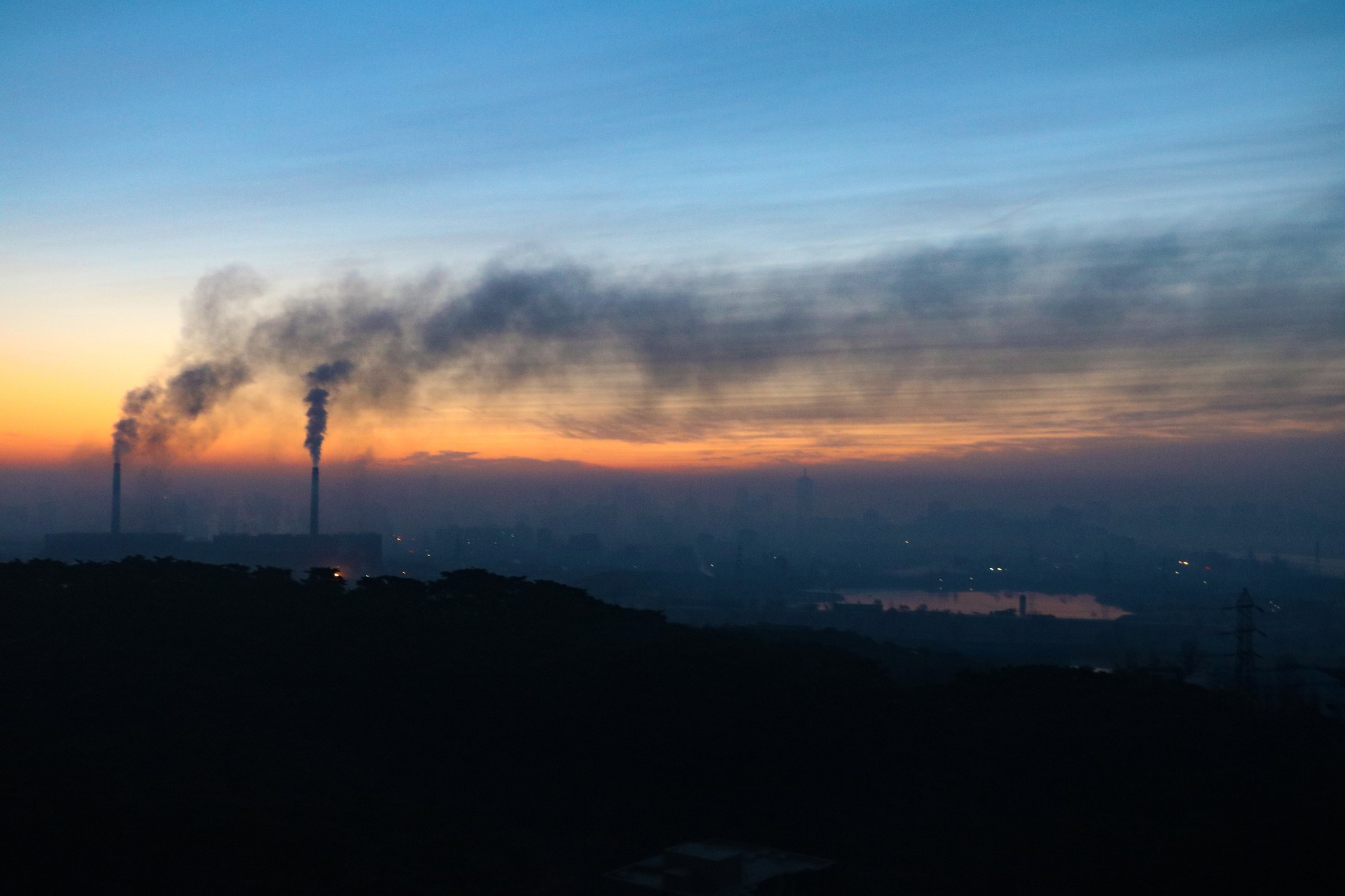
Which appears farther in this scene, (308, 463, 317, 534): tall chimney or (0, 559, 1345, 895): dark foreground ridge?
(308, 463, 317, 534): tall chimney

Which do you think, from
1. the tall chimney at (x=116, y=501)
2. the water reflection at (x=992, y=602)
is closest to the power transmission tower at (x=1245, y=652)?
the water reflection at (x=992, y=602)

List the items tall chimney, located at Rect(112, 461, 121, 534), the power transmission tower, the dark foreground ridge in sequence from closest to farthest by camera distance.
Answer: the dark foreground ridge → the power transmission tower → tall chimney, located at Rect(112, 461, 121, 534)

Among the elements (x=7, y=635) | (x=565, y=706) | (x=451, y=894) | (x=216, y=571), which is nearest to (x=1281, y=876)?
(x=451, y=894)

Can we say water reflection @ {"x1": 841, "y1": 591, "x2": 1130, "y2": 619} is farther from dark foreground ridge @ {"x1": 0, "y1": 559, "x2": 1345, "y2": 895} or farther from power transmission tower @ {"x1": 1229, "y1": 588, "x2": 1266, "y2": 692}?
dark foreground ridge @ {"x1": 0, "y1": 559, "x2": 1345, "y2": 895}

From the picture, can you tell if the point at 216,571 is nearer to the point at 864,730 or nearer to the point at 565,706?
the point at 565,706

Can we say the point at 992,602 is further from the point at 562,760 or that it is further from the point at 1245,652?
the point at 562,760

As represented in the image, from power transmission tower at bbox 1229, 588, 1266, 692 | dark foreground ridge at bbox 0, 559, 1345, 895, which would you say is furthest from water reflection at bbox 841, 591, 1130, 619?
dark foreground ridge at bbox 0, 559, 1345, 895

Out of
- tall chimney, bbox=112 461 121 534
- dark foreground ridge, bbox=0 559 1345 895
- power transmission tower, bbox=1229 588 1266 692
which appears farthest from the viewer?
tall chimney, bbox=112 461 121 534
